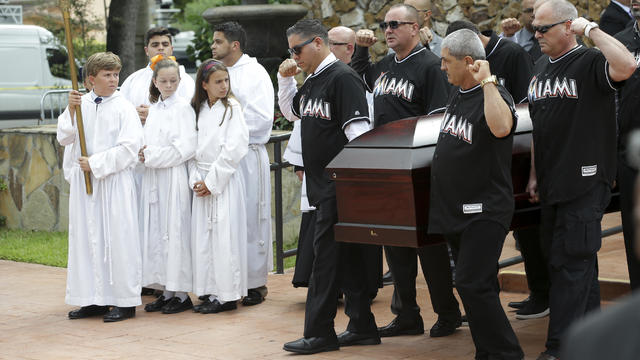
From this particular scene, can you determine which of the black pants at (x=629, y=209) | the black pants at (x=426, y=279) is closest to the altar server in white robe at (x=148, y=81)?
the black pants at (x=426, y=279)

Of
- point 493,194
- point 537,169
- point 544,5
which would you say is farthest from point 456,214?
point 544,5

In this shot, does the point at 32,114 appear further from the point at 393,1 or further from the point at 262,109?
the point at 262,109

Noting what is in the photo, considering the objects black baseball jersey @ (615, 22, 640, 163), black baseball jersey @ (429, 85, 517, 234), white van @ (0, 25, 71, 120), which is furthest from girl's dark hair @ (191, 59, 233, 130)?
white van @ (0, 25, 71, 120)

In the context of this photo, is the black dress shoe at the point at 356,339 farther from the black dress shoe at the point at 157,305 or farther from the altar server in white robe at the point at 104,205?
the black dress shoe at the point at 157,305

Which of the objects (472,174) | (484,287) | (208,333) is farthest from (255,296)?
(472,174)

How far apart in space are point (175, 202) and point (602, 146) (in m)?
3.55

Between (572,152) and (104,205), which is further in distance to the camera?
(104,205)

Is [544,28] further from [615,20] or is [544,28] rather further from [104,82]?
[104,82]

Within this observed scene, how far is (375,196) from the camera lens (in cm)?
537

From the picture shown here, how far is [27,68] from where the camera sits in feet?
66.0

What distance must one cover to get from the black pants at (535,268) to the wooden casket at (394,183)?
0.85 meters

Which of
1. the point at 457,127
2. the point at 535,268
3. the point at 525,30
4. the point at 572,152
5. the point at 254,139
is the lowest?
the point at 535,268

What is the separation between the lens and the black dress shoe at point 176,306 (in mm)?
7496

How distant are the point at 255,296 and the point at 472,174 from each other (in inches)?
118
